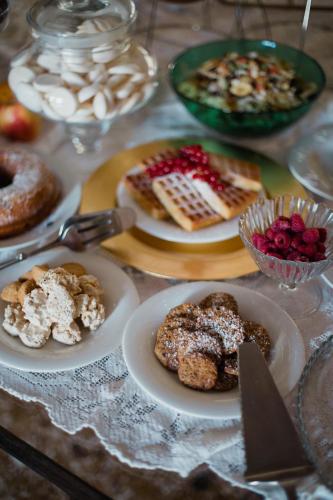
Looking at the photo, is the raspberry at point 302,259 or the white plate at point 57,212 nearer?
the raspberry at point 302,259

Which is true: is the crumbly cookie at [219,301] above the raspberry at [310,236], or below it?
below

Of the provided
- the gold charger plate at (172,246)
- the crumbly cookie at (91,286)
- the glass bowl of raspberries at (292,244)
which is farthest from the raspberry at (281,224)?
the crumbly cookie at (91,286)

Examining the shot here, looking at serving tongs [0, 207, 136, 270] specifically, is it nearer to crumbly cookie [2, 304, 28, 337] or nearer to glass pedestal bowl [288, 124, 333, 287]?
crumbly cookie [2, 304, 28, 337]

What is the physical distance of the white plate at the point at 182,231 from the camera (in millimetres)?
1122

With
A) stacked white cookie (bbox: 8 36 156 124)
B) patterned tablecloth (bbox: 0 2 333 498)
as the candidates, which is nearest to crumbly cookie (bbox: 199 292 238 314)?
patterned tablecloth (bbox: 0 2 333 498)

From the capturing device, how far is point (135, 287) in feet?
3.30

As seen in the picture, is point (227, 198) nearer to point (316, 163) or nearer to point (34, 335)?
point (316, 163)

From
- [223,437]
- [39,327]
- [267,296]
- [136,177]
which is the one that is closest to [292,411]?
[223,437]

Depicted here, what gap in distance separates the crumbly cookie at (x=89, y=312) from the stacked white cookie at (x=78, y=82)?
43 cm

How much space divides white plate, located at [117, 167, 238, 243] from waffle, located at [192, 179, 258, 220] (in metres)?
0.02

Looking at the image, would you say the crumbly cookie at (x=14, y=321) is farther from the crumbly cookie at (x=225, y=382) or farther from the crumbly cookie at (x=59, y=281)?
the crumbly cookie at (x=225, y=382)

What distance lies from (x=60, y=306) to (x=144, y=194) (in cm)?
40

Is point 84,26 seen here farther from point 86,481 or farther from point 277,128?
point 86,481

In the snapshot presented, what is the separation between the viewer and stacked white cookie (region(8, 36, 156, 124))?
116 centimetres
